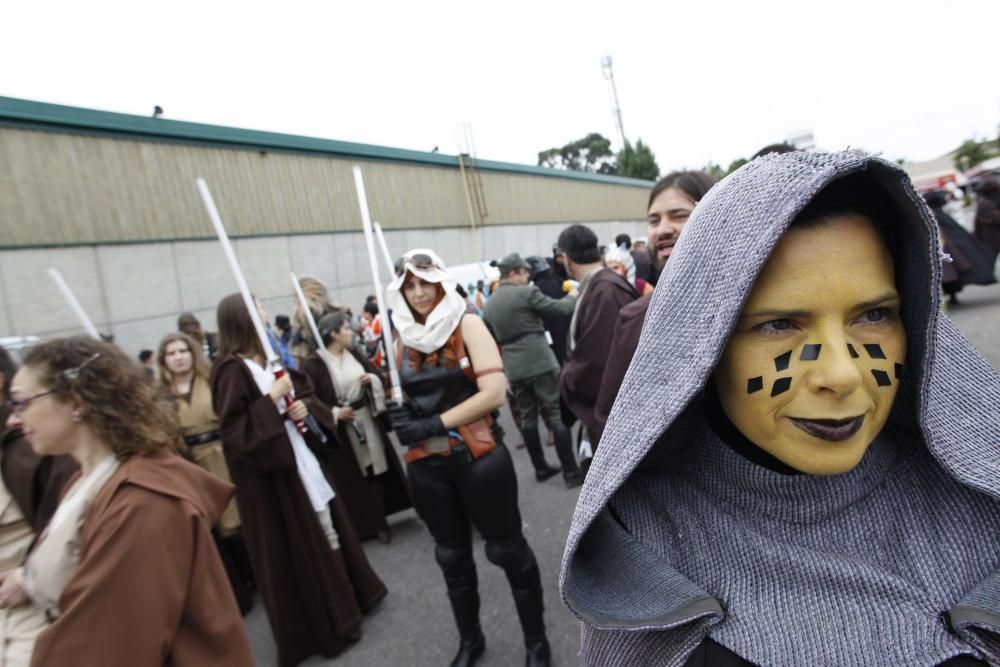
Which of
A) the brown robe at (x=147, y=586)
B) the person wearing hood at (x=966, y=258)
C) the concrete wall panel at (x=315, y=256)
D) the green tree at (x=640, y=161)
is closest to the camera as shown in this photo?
the brown robe at (x=147, y=586)

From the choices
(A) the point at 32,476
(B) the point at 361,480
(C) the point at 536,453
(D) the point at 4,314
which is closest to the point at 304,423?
(B) the point at 361,480

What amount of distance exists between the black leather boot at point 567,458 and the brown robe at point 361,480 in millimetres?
1311

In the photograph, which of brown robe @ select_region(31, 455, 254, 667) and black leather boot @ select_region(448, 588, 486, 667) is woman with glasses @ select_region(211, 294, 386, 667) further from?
brown robe @ select_region(31, 455, 254, 667)

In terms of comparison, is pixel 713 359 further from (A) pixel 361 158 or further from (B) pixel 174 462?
(A) pixel 361 158

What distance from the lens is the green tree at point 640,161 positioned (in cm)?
3656

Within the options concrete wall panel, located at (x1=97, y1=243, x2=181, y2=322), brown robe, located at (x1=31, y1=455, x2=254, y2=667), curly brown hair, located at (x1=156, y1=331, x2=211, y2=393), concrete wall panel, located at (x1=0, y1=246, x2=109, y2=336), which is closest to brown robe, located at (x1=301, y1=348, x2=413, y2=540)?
curly brown hair, located at (x1=156, y1=331, x2=211, y2=393)

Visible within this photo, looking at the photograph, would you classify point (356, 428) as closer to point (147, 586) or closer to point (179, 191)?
point (147, 586)

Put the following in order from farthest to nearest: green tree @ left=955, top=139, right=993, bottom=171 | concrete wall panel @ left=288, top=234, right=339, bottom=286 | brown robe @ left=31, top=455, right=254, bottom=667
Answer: green tree @ left=955, top=139, right=993, bottom=171
concrete wall panel @ left=288, top=234, right=339, bottom=286
brown robe @ left=31, top=455, right=254, bottom=667

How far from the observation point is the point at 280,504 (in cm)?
294

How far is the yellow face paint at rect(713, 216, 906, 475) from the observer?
2.52ft

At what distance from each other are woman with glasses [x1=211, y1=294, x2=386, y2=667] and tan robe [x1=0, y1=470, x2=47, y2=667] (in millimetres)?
839

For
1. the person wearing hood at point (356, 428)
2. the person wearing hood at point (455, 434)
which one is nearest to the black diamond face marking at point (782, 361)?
the person wearing hood at point (455, 434)

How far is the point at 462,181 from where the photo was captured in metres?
15.7

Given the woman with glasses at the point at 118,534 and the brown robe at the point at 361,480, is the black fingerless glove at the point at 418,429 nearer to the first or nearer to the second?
the woman with glasses at the point at 118,534
